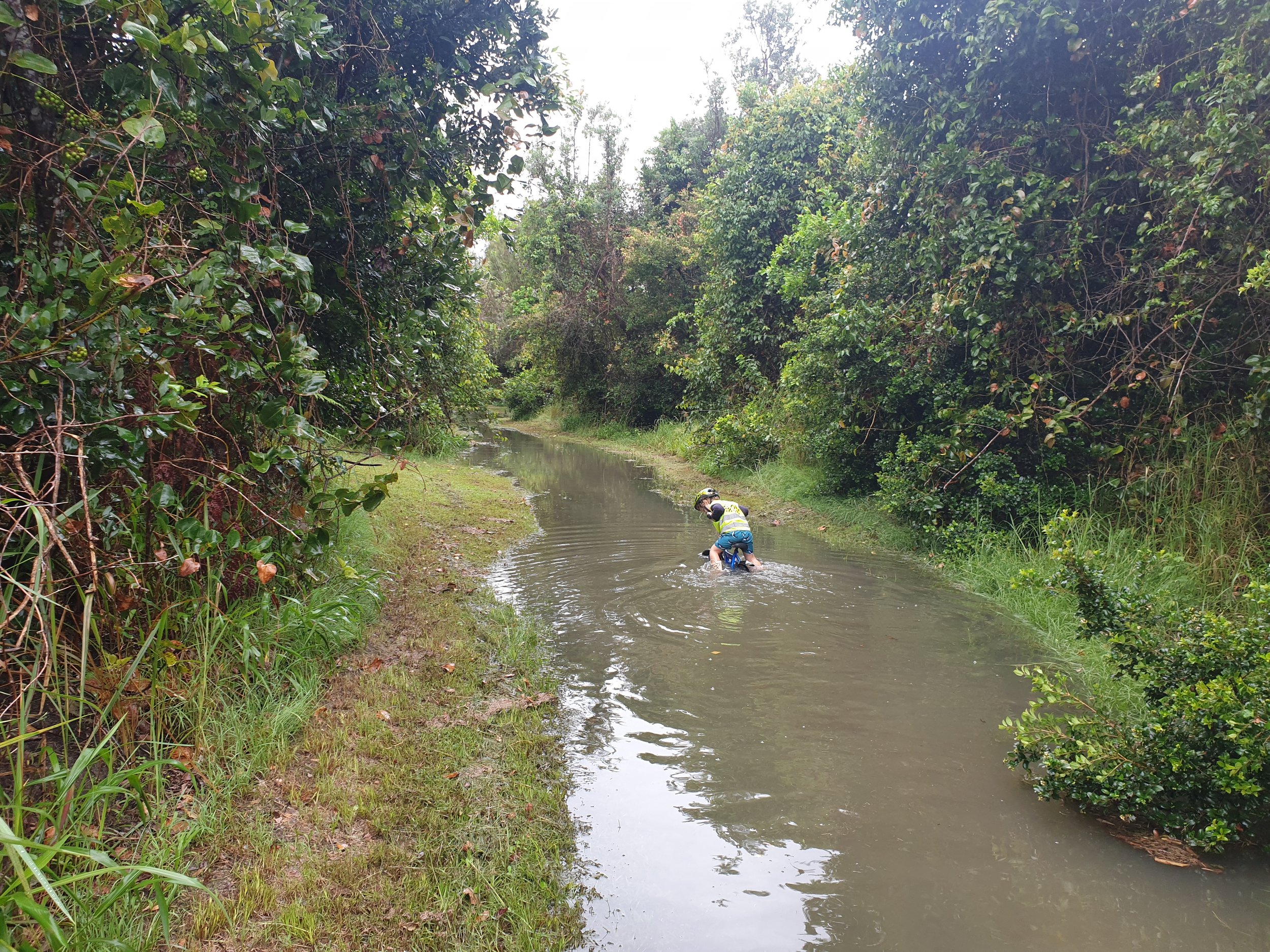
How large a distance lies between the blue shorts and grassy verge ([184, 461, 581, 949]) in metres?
3.44

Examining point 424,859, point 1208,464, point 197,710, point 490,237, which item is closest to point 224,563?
point 197,710

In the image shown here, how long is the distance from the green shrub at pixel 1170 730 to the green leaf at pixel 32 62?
541 cm

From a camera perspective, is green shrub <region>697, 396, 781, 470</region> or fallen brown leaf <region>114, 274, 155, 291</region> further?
green shrub <region>697, 396, 781, 470</region>

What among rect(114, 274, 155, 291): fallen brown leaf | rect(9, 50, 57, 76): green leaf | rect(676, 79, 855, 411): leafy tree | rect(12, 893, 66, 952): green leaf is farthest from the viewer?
rect(676, 79, 855, 411): leafy tree

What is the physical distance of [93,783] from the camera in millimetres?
3373

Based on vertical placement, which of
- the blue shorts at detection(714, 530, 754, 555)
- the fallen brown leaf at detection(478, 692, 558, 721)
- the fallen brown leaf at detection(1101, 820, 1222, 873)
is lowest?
the fallen brown leaf at detection(478, 692, 558, 721)

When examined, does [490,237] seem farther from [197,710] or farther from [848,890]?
[848,890]

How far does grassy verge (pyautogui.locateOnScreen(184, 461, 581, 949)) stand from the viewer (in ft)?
10.2

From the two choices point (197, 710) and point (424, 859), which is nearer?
point (424, 859)

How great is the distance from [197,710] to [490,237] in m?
11.7

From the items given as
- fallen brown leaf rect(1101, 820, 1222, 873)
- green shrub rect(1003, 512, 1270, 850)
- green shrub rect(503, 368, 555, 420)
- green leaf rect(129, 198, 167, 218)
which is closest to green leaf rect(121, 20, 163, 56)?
green leaf rect(129, 198, 167, 218)

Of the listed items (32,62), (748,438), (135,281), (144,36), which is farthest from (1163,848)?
(748,438)

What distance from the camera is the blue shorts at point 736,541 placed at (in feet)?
30.0

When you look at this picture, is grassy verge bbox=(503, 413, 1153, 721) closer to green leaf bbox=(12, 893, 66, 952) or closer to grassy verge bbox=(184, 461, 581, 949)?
grassy verge bbox=(184, 461, 581, 949)
